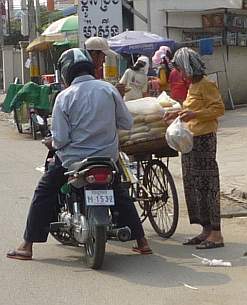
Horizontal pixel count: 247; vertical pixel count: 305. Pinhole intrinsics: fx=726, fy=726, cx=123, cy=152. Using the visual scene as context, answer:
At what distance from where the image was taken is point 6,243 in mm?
7113

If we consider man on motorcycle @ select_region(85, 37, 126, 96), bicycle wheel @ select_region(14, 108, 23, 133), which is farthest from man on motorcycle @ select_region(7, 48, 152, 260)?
bicycle wheel @ select_region(14, 108, 23, 133)

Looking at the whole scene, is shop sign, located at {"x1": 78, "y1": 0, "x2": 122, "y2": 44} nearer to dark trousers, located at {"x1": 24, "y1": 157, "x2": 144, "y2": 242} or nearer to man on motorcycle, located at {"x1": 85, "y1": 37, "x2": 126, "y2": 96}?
man on motorcycle, located at {"x1": 85, "y1": 37, "x2": 126, "y2": 96}

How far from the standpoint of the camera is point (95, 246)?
6.02m

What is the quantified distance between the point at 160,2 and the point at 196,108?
1407 centimetres

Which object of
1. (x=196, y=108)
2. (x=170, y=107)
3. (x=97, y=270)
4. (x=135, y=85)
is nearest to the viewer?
(x=97, y=270)

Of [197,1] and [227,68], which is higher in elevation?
[197,1]

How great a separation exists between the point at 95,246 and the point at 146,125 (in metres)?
1.57

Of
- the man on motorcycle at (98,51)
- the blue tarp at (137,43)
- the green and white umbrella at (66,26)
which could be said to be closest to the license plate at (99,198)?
the man on motorcycle at (98,51)

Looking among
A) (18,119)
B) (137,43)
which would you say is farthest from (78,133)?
(18,119)

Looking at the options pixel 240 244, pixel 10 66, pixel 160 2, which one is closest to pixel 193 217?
pixel 240 244

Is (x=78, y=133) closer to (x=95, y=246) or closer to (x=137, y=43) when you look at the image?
(x=95, y=246)

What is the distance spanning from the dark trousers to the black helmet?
751mm

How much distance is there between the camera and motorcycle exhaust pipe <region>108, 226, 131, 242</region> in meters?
6.14

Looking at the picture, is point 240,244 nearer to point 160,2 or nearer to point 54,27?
point 160,2
